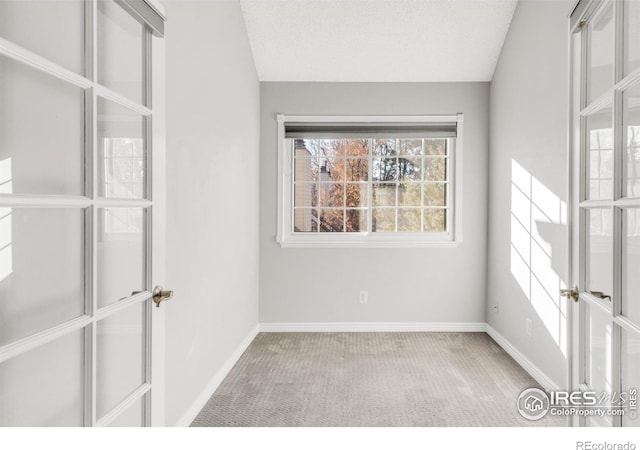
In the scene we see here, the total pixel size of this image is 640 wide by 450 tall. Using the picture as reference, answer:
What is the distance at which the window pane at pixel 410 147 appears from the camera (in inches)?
166

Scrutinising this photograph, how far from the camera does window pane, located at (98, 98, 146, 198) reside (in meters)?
1.25

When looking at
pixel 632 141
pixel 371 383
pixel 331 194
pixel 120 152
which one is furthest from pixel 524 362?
pixel 120 152

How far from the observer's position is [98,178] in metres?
1.22

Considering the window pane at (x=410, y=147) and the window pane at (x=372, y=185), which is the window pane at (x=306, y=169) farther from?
the window pane at (x=410, y=147)

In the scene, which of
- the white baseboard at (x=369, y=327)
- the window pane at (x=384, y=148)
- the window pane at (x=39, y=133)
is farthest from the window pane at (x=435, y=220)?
the window pane at (x=39, y=133)

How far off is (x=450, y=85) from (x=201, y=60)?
2563 millimetres

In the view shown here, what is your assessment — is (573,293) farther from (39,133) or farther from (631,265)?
(39,133)

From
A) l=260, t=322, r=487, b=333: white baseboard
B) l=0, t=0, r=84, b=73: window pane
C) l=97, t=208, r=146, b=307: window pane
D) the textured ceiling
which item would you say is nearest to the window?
the textured ceiling

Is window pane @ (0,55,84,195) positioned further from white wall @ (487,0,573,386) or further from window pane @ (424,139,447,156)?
window pane @ (424,139,447,156)

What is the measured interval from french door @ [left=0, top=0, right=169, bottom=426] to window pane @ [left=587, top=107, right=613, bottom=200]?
160 cm

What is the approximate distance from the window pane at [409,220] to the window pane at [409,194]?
0.07m

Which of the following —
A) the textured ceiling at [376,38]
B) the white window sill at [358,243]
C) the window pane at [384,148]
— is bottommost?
the white window sill at [358,243]

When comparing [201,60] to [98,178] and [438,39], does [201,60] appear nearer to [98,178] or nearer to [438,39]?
A: [98,178]

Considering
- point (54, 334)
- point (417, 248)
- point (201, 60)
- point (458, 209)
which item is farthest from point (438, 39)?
point (54, 334)
